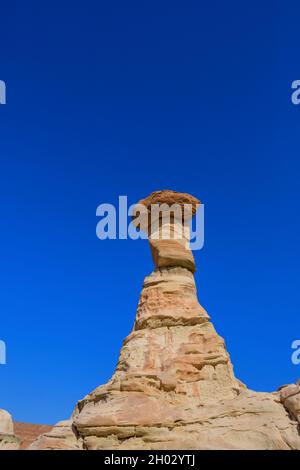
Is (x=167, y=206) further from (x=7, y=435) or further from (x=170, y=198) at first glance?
(x=7, y=435)

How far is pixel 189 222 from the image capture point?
19016 millimetres

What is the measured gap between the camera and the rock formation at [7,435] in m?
16.9

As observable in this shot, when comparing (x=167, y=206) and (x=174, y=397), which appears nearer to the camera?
(x=174, y=397)

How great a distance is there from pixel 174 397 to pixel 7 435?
26.4 feet

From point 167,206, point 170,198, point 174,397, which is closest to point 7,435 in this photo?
point 174,397

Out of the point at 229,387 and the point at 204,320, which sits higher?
the point at 204,320

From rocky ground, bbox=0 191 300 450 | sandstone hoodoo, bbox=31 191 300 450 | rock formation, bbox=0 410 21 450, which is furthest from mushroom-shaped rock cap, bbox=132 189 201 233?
rock formation, bbox=0 410 21 450

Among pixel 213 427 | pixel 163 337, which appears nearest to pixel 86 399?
pixel 163 337

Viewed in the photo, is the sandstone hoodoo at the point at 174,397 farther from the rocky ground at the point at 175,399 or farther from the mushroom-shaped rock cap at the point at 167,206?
the mushroom-shaped rock cap at the point at 167,206

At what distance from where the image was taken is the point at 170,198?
61.2ft

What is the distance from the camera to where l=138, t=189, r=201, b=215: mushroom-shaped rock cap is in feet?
61.2
